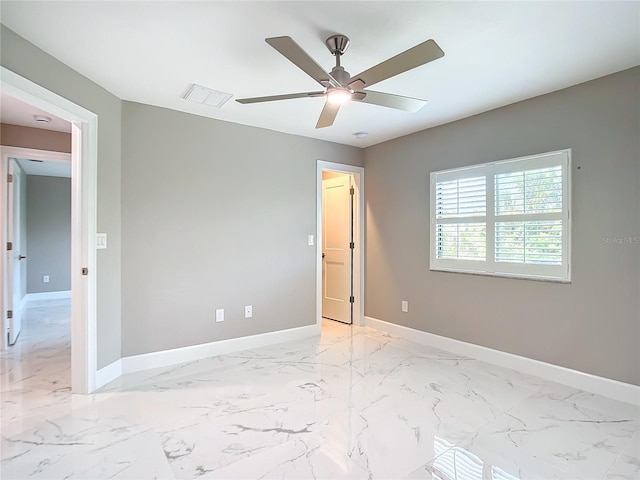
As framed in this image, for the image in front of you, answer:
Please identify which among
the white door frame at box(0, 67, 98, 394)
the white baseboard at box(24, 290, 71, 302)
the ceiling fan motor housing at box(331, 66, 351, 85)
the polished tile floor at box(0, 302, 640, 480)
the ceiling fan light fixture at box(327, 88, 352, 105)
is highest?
the ceiling fan motor housing at box(331, 66, 351, 85)

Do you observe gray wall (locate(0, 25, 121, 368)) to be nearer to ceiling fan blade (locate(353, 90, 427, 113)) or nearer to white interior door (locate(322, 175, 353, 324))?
ceiling fan blade (locate(353, 90, 427, 113))

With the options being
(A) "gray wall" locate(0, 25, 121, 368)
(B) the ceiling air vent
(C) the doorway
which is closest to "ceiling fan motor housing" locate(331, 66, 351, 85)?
(B) the ceiling air vent

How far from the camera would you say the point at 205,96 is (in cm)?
295

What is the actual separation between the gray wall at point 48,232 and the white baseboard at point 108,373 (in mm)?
5204

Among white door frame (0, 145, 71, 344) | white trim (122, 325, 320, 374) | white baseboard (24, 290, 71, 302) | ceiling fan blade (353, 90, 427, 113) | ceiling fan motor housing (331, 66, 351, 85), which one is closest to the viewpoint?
ceiling fan motor housing (331, 66, 351, 85)

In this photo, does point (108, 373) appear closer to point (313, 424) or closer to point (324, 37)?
point (313, 424)

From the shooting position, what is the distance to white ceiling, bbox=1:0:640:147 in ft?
6.01

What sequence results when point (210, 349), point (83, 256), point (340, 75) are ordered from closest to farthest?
point (340, 75), point (83, 256), point (210, 349)

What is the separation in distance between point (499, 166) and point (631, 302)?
4.89 ft

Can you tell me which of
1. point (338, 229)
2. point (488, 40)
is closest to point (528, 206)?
point (488, 40)

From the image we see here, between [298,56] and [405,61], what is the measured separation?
22.0 inches

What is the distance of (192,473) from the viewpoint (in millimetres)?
1768

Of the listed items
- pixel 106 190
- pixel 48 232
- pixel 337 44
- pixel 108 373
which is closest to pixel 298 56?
pixel 337 44

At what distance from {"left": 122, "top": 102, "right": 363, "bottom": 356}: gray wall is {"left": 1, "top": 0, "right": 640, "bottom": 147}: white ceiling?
521 millimetres
